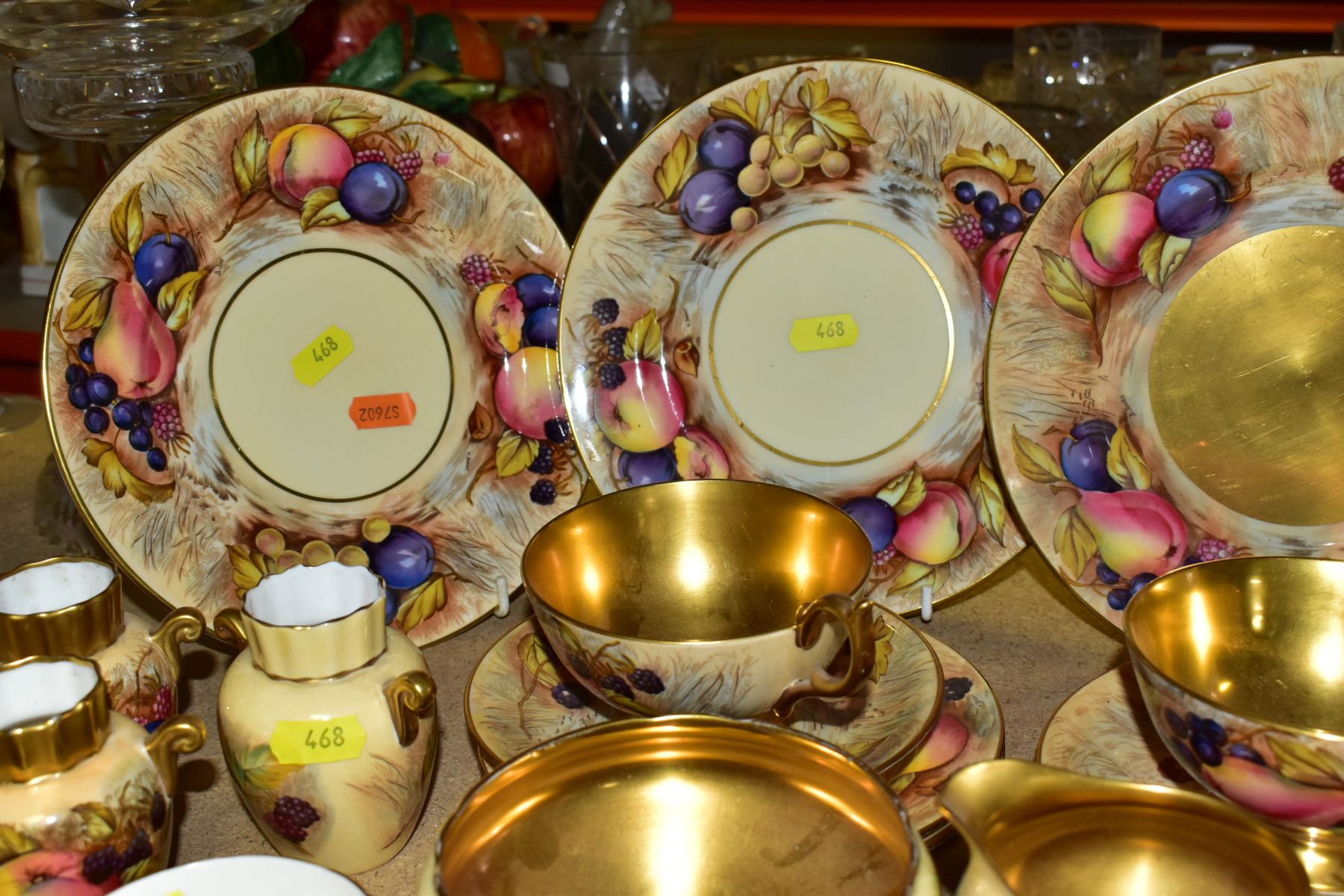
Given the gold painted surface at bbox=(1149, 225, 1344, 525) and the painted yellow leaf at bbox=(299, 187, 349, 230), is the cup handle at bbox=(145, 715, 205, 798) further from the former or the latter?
the gold painted surface at bbox=(1149, 225, 1344, 525)

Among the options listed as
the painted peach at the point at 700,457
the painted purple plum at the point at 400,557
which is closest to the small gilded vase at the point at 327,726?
the painted purple plum at the point at 400,557

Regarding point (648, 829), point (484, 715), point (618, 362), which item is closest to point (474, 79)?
point (618, 362)

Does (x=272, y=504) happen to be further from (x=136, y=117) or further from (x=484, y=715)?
(x=136, y=117)

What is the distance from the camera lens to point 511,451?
1168 mm

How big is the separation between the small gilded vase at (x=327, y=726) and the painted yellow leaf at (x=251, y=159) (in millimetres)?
388

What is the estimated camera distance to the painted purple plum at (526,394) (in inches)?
45.8

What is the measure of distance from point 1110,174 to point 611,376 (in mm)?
464

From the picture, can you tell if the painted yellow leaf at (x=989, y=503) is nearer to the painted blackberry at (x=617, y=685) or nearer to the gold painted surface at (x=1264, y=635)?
the gold painted surface at (x=1264, y=635)

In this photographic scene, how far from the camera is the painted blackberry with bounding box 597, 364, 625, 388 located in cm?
115

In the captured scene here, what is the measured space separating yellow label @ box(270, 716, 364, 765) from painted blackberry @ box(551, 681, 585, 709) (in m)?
0.19

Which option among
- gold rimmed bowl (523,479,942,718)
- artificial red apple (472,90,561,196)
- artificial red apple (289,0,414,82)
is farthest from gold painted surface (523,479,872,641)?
artificial red apple (289,0,414,82)

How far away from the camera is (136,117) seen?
1231mm

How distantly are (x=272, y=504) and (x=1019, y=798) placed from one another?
0.72 meters

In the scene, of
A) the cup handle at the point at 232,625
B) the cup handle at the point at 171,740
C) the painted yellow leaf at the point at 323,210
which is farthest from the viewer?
the painted yellow leaf at the point at 323,210
